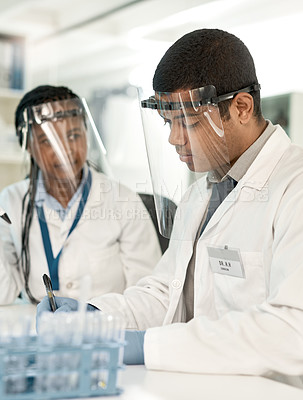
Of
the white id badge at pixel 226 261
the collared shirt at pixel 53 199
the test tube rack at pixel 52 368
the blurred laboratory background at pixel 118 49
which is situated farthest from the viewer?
the blurred laboratory background at pixel 118 49

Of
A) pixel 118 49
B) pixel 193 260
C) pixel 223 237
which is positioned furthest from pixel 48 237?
pixel 118 49

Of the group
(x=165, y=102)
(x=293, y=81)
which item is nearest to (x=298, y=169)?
(x=165, y=102)

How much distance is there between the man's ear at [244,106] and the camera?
1565 mm

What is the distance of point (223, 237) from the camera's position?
1.58 metres

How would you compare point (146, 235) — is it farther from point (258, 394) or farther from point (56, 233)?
point (258, 394)

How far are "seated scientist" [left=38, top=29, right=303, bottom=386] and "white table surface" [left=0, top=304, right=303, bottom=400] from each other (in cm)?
3

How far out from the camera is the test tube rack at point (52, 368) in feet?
3.16

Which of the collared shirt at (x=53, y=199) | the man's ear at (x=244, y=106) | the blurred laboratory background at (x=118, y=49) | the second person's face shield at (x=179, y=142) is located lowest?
the collared shirt at (x=53, y=199)

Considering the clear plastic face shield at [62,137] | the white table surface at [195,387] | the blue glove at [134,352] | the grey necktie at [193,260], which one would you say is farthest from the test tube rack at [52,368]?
the clear plastic face shield at [62,137]

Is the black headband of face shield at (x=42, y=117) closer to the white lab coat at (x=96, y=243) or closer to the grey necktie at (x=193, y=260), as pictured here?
the white lab coat at (x=96, y=243)

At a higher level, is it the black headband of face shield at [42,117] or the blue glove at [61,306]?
the black headband of face shield at [42,117]

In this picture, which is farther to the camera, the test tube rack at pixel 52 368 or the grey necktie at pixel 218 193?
the grey necktie at pixel 218 193

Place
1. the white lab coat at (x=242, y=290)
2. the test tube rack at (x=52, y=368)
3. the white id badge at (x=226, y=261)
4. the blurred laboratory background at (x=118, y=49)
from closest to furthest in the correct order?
the test tube rack at (x=52, y=368), the white lab coat at (x=242, y=290), the white id badge at (x=226, y=261), the blurred laboratory background at (x=118, y=49)

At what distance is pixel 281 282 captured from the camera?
1.28 metres
